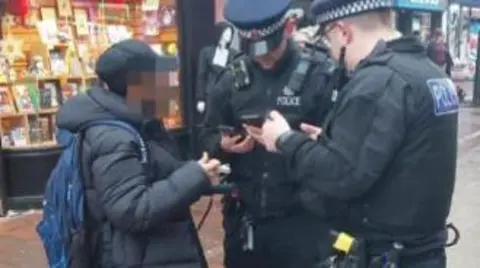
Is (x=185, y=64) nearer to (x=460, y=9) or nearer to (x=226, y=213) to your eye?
(x=226, y=213)

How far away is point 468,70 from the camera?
82.6ft

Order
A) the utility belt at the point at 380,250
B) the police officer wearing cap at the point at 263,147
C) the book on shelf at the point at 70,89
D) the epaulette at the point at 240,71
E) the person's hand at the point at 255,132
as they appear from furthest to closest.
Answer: the book on shelf at the point at 70,89
the epaulette at the point at 240,71
the police officer wearing cap at the point at 263,147
the person's hand at the point at 255,132
the utility belt at the point at 380,250

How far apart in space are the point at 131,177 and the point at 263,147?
911 millimetres

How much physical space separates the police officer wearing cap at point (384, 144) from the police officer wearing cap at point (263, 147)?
0.64 metres

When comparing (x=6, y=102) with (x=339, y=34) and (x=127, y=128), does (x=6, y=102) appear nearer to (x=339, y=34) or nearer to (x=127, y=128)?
(x=127, y=128)

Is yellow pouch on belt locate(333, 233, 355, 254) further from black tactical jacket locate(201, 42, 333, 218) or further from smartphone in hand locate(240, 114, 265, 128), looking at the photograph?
black tactical jacket locate(201, 42, 333, 218)

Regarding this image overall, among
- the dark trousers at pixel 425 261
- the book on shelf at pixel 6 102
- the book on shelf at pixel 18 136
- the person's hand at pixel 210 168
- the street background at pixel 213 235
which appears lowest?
the street background at pixel 213 235

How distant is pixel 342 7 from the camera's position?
2402 mm

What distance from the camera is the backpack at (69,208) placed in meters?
2.52

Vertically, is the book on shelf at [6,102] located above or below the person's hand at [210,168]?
below

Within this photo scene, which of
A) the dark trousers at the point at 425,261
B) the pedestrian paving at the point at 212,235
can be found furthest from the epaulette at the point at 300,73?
the pedestrian paving at the point at 212,235

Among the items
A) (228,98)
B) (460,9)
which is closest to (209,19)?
(228,98)

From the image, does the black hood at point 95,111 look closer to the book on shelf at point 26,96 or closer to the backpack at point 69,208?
the backpack at point 69,208

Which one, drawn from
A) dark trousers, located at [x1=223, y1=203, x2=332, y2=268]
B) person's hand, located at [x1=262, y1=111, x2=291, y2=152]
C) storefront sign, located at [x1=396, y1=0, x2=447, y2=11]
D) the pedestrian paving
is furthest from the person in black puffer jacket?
storefront sign, located at [x1=396, y1=0, x2=447, y2=11]
